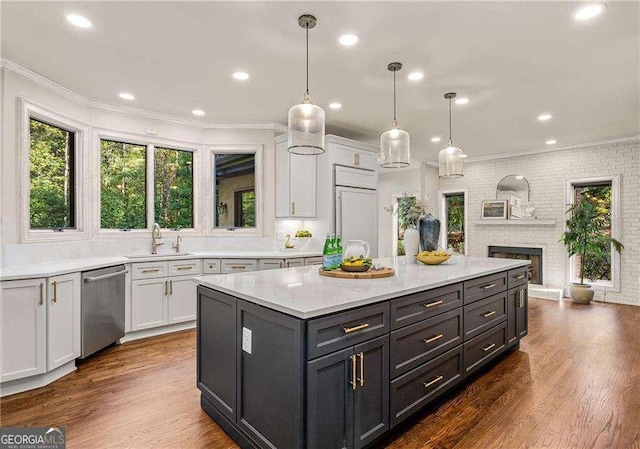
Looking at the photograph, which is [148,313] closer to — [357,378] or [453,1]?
[357,378]

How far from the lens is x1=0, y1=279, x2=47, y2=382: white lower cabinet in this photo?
2.60m

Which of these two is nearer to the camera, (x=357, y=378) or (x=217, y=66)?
(x=357, y=378)

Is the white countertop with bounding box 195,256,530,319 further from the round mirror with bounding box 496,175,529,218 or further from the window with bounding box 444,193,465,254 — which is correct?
the window with bounding box 444,193,465,254

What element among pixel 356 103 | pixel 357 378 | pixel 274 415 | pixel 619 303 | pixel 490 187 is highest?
pixel 356 103

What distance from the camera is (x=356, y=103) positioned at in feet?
13.6

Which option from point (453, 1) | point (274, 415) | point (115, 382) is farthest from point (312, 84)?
point (115, 382)

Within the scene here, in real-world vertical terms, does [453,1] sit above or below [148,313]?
above

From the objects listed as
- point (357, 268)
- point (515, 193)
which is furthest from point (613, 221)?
point (357, 268)

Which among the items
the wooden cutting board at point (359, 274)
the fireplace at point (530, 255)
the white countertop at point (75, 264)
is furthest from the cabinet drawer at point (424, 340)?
the fireplace at point (530, 255)

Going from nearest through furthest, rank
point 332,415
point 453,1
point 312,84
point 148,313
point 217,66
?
point 332,415
point 453,1
point 217,66
point 312,84
point 148,313

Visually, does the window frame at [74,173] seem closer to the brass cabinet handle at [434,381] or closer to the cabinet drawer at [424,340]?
the cabinet drawer at [424,340]

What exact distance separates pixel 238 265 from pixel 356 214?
6.26 feet

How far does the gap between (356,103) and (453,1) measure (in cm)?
193

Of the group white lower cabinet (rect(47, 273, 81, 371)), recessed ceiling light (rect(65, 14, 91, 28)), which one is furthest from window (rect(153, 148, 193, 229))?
recessed ceiling light (rect(65, 14, 91, 28))
